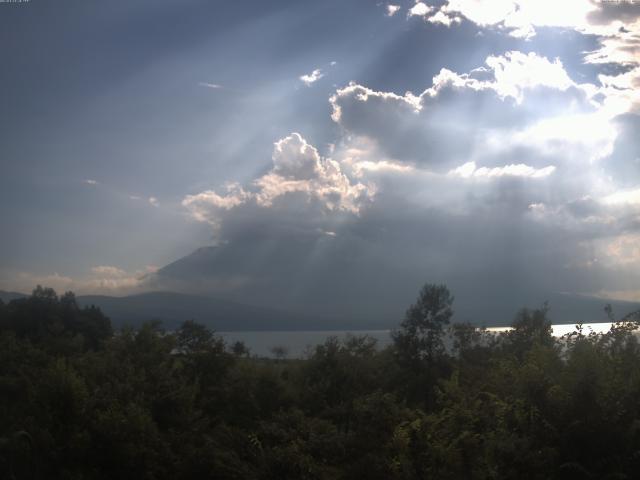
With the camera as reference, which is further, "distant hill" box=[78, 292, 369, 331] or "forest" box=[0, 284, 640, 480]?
"distant hill" box=[78, 292, 369, 331]

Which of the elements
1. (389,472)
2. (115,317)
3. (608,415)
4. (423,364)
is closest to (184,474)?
(389,472)

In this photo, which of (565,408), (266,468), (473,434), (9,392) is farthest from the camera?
(9,392)

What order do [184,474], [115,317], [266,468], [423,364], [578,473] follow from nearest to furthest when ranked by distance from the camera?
[578,473]
[266,468]
[184,474]
[423,364]
[115,317]

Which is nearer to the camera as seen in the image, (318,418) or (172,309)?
(318,418)

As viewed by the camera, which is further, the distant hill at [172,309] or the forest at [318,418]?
the distant hill at [172,309]

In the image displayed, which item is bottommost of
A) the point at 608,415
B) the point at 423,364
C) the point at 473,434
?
the point at 423,364

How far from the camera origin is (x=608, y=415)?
10.6m

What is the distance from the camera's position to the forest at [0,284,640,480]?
34.9 ft

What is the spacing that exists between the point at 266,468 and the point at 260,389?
1250cm

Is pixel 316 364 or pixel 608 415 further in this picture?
pixel 316 364

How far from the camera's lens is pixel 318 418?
1892 centimetres

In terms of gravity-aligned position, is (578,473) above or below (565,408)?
below

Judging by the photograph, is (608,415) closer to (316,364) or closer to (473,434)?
(473,434)

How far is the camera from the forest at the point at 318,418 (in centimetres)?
1065
